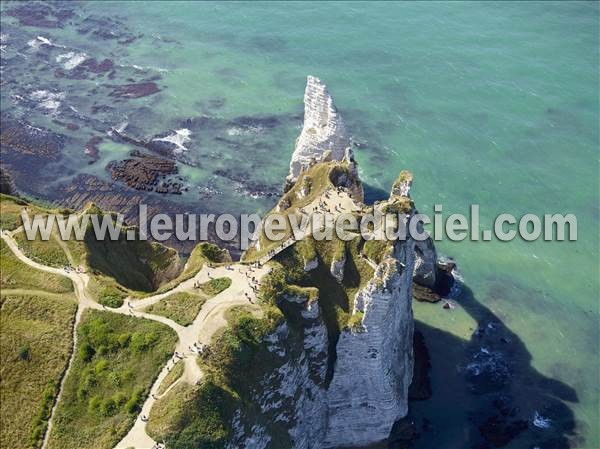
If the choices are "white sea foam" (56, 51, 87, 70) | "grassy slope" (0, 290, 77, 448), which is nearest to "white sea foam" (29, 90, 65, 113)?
"white sea foam" (56, 51, 87, 70)

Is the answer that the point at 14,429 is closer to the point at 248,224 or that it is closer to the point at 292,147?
the point at 248,224

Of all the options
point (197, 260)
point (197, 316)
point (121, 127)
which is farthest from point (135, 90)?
point (197, 316)

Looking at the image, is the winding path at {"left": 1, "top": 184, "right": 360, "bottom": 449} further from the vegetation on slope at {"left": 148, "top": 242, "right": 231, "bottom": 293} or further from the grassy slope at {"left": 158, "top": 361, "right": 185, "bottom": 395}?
the vegetation on slope at {"left": 148, "top": 242, "right": 231, "bottom": 293}

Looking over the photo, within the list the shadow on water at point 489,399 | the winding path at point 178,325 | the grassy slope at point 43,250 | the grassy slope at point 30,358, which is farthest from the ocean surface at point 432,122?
the grassy slope at point 30,358

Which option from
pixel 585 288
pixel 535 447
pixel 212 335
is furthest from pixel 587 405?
pixel 212 335

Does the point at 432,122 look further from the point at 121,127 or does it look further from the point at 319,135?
the point at 121,127

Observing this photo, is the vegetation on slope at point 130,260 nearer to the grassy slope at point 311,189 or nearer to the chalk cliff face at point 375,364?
the grassy slope at point 311,189
